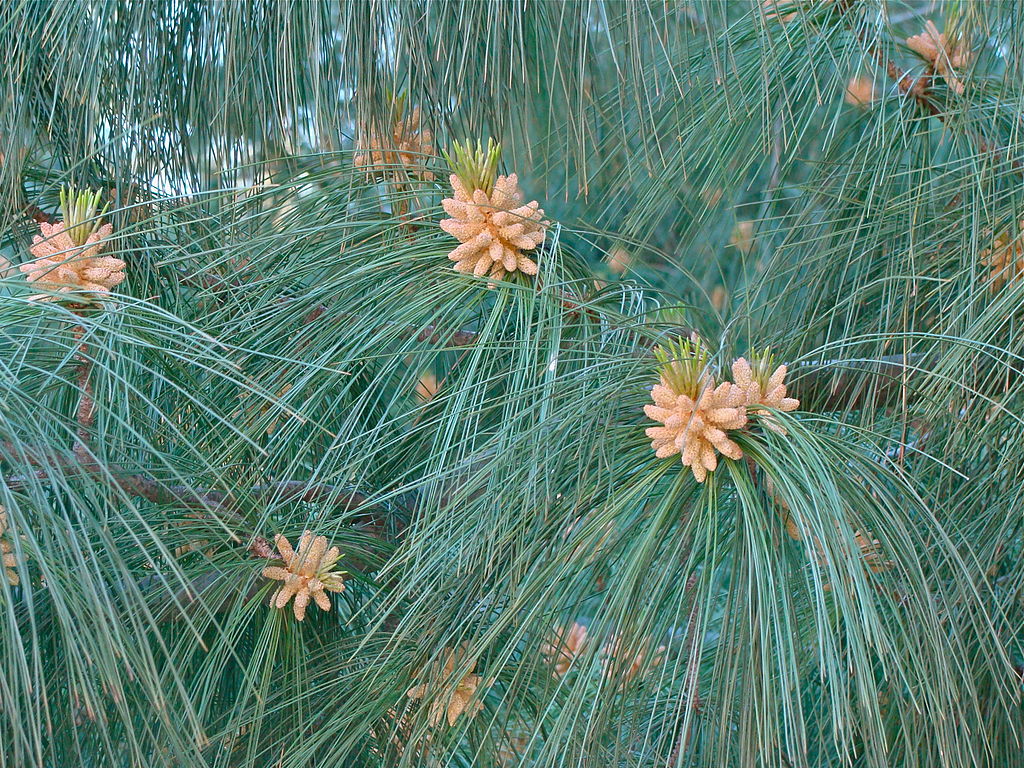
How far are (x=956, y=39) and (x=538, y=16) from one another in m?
0.35

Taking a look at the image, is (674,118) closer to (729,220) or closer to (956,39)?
(956,39)

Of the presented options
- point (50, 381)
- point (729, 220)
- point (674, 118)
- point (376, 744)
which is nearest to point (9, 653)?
point (50, 381)

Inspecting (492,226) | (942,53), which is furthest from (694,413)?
(942,53)

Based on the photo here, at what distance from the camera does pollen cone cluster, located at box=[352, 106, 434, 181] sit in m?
0.74

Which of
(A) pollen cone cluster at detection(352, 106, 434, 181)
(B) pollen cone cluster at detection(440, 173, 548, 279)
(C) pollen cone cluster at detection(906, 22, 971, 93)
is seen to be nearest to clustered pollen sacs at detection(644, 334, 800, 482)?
(B) pollen cone cluster at detection(440, 173, 548, 279)

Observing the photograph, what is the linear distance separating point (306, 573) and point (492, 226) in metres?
0.24

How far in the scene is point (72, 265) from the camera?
619 mm

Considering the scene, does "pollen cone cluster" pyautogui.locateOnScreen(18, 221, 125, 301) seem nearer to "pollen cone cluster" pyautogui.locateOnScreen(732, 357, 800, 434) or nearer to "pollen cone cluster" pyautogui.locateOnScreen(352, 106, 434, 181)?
"pollen cone cluster" pyautogui.locateOnScreen(352, 106, 434, 181)

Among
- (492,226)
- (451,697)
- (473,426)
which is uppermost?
(492,226)

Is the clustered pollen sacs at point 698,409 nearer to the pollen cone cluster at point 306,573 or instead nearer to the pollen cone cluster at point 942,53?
the pollen cone cluster at point 306,573

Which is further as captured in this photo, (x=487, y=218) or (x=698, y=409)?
(x=487, y=218)

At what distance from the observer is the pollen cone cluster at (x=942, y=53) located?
83 centimetres

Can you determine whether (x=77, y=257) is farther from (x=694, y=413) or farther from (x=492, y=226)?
(x=694, y=413)

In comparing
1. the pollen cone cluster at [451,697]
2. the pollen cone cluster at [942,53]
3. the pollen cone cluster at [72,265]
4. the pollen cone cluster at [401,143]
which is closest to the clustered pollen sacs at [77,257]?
the pollen cone cluster at [72,265]
